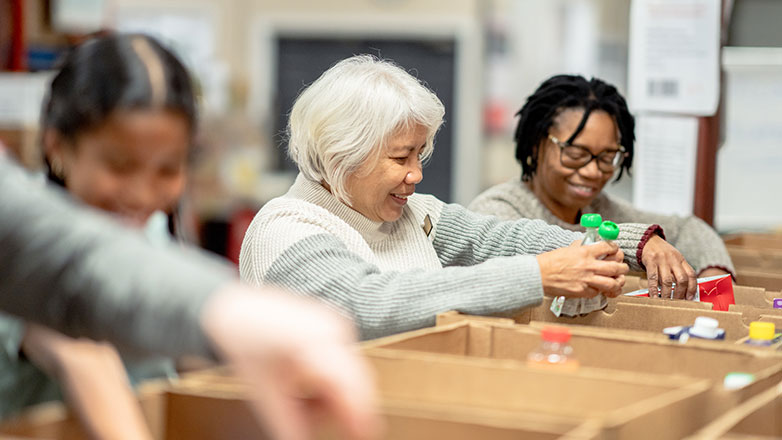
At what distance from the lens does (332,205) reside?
222cm

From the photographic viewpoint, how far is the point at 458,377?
1194 mm

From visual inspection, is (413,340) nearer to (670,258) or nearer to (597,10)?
(670,258)

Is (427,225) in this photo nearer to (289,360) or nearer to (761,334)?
(761,334)

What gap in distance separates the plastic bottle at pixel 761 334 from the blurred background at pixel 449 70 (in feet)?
6.06

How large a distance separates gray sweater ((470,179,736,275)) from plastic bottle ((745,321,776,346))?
3.58 feet

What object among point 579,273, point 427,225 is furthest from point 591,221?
point 427,225

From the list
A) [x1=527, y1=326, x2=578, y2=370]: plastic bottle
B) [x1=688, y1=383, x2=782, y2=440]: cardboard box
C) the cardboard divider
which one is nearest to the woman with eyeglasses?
the cardboard divider

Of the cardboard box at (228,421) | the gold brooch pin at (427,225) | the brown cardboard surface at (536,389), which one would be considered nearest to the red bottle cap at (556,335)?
the brown cardboard surface at (536,389)

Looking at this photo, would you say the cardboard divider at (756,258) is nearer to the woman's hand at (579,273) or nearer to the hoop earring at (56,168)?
the woman's hand at (579,273)

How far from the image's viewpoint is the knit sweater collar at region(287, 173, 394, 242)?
2.21 metres

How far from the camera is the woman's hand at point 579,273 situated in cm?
187

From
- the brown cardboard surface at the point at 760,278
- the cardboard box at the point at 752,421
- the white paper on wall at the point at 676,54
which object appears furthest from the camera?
the white paper on wall at the point at 676,54

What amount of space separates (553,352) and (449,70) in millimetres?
6054

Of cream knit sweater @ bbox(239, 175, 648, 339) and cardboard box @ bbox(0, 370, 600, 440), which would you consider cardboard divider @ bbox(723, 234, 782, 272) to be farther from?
cardboard box @ bbox(0, 370, 600, 440)
